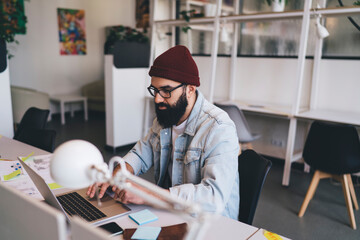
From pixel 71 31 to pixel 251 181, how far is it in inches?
256

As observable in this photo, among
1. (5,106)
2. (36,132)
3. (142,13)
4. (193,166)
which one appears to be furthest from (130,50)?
(193,166)

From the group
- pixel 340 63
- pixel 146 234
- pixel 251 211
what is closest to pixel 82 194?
pixel 146 234

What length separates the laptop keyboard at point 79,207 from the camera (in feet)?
4.04

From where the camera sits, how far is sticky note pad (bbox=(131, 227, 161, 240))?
3.50ft

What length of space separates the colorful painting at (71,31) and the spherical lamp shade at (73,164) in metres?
6.85

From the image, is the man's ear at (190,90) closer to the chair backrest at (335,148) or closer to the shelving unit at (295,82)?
the chair backrest at (335,148)

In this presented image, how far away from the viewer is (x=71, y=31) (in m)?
7.00

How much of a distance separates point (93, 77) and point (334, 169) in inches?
239

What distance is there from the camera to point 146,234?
1.08 metres

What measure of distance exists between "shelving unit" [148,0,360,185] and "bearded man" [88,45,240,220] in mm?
2056

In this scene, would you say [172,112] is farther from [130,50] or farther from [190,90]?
[130,50]

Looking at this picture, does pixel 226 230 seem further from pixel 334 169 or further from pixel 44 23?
pixel 44 23

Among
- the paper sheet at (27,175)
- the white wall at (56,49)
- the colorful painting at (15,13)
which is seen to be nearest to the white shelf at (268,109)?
the paper sheet at (27,175)

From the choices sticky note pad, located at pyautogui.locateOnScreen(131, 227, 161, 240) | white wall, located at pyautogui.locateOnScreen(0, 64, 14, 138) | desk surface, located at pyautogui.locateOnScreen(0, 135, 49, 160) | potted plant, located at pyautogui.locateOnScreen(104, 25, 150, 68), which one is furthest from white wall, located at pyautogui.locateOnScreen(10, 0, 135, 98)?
sticky note pad, located at pyautogui.locateOnScreen(131, 227, 161, 240)
